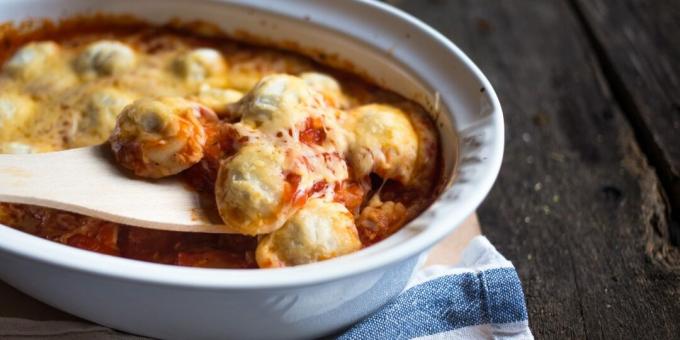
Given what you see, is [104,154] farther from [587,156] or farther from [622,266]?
[587,156]

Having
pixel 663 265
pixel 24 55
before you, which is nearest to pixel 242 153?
pixel 24 55

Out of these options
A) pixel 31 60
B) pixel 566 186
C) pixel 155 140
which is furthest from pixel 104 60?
pixel 566 186

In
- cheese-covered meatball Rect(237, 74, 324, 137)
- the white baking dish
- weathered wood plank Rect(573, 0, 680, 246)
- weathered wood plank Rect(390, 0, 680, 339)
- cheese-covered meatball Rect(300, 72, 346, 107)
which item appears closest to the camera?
the white baking dish

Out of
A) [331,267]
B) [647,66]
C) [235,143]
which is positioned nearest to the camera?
[331,267]

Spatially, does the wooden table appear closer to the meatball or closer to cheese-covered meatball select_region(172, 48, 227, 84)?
the meatball

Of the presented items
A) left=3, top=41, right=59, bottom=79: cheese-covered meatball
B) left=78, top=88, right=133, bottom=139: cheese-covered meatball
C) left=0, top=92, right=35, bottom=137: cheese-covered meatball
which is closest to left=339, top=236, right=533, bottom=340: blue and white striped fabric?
left=78, top=88, right=133, bottom=139: cheese-covered meatball

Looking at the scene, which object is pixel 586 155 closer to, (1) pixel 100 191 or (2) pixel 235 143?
(2) pixel 235 143

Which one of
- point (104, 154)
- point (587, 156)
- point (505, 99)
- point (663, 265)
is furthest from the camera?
point (505, 99)
